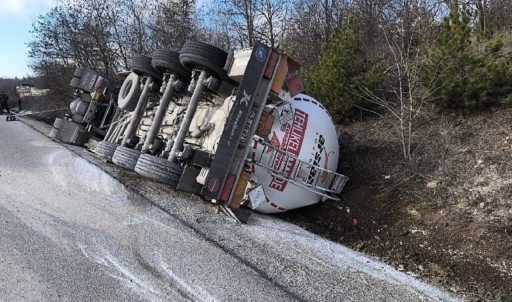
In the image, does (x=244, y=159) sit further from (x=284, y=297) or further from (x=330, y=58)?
(x=330, y=58)

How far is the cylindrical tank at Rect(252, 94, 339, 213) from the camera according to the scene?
5336 millimetres

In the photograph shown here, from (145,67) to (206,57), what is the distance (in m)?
2.03

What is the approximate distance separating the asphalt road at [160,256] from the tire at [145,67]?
1.97 meters

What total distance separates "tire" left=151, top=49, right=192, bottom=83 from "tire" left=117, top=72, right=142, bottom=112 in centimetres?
145

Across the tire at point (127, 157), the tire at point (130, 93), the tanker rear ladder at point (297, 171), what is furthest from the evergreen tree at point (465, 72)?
the tire at point (130, 93)

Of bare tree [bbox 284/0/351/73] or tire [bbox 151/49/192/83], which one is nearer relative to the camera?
tire [bbox 151/49/192/83]

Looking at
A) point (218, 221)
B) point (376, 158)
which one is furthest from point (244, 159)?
point (376, 158)

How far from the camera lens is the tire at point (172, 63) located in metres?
5.99

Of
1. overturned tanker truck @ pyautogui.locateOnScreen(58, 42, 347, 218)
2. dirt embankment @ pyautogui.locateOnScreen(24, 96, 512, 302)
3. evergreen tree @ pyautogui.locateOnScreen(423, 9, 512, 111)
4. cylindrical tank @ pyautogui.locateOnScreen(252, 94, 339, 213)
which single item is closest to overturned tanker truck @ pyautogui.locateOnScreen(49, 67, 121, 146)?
overturned tanker truck @ pyautogui.locateOnScreen(58, 42, 347, 218)

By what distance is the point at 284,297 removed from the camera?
3152 mm

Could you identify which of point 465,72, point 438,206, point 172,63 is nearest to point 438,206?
point 438,206

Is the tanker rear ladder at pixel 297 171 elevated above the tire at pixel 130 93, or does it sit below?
below

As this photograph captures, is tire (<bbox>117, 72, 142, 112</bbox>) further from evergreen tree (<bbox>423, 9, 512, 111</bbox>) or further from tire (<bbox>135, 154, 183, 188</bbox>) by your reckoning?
evergreen tree (<bbox>423, 9, 512, 111</bbox>)

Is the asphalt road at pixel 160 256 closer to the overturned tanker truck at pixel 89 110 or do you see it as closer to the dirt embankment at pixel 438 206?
the dirt embankment at pixel 438 206
